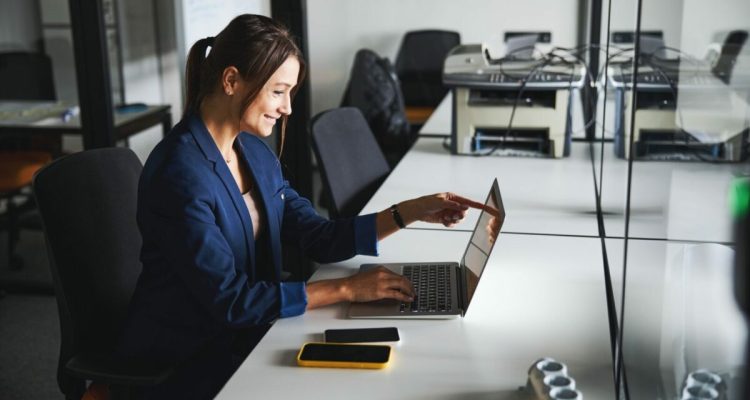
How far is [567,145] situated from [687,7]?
2133 millimetres

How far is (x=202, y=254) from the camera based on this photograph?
1467mm

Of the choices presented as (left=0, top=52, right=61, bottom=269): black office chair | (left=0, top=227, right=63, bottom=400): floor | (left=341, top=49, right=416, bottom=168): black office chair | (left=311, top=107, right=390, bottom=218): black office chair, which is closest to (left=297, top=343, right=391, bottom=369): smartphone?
(left=311, top=107, right=390, bottom=218): black office chair

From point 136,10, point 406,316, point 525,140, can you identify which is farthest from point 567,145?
point 136,10

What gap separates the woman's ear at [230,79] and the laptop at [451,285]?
482 millimetres

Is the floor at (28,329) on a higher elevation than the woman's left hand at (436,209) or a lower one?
lower

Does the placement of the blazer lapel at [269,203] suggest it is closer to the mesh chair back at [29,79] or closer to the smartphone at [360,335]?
the smartphone at [360,335]

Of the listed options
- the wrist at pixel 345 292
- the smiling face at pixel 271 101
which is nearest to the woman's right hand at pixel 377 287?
the wrist at pixel 345 292

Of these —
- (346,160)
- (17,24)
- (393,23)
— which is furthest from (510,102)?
(393,23)

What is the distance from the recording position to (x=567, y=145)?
9.45 ft

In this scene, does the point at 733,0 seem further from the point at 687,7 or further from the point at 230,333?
the point at 230,333

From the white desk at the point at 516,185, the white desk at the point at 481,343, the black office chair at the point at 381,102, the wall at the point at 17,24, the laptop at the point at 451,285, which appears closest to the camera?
the white desk at the point at 481,343

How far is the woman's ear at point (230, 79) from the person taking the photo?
1.56 m

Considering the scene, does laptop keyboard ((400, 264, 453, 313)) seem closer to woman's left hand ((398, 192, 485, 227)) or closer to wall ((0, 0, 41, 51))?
woman's left hand ((398, 192, 485, 227))

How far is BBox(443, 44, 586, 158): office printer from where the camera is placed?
2807mm
